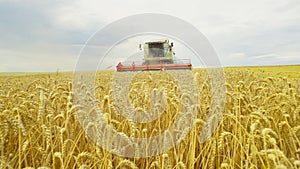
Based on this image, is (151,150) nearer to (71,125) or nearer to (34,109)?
(71,125)

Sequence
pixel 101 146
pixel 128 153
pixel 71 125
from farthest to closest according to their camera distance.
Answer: pixel 71 125 → pixel 128 153 → pixel 101 146

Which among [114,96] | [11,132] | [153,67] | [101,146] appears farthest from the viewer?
[153,67]

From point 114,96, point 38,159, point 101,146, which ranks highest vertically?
point 114,96

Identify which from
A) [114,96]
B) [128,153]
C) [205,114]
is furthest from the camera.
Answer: [114,96]

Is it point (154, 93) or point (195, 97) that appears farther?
point (154, 93)

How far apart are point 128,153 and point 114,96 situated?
122 centimetres

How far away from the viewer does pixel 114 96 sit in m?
3.01

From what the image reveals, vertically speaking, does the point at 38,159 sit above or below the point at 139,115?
below

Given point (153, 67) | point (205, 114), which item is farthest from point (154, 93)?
point (153, 67)

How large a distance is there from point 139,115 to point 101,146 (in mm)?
835

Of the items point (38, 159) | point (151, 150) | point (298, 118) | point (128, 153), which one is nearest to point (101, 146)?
point (128, 153)

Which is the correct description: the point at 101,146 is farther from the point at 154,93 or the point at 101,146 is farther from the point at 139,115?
the point at 154,93

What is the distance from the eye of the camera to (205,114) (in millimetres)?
2428

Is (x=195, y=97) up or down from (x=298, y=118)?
up
